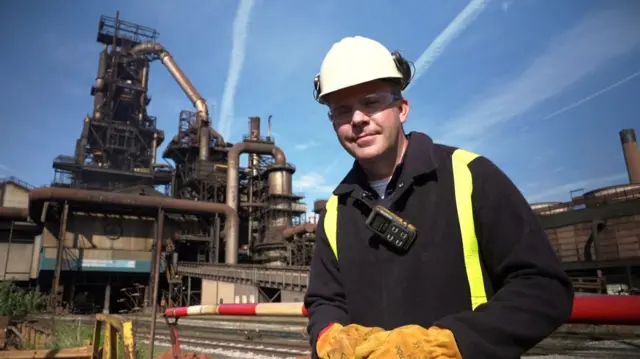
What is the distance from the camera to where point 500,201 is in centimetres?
129

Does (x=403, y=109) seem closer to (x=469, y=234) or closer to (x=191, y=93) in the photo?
(x=469, y=234)

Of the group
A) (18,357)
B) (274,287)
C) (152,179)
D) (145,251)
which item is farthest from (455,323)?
(152,179)

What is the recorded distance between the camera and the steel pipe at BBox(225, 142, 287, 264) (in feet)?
103

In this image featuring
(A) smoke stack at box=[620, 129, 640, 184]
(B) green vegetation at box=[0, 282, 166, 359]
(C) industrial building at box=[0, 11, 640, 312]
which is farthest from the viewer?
(A) smoke stack at box=[620, 129, 640, 184]

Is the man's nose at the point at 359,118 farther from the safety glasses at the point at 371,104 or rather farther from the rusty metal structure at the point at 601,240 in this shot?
the rusty metal structure at the point at 601,240

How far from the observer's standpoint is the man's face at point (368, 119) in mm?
1573

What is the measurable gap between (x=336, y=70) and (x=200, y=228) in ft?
114

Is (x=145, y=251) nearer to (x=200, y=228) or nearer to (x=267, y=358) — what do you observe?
(x=200, y=228)

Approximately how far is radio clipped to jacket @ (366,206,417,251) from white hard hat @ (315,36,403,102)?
54cm

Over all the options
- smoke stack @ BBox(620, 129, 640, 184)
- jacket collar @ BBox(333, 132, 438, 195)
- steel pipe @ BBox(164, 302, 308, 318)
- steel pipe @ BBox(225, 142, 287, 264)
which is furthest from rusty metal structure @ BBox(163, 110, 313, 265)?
jacket collar @ BBox(333, 132, 438, 195)

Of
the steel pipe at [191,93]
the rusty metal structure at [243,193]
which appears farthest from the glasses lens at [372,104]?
the steel pipe at [191,93]

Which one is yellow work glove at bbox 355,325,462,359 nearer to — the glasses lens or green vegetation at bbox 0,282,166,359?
the glasses lens

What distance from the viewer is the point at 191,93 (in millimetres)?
41688

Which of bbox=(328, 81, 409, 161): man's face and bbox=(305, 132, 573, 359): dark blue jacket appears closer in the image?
bbox=(305, 132, 573, 359): dark blue jacket
